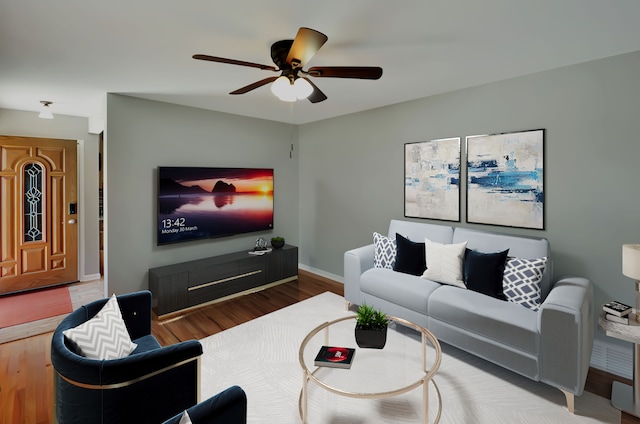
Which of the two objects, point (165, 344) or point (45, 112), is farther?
point (45, 112)

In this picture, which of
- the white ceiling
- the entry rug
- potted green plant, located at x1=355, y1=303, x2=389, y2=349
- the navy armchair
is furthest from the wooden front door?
potted green plant, located at x1=355, y1=303, x2=389, y2=349

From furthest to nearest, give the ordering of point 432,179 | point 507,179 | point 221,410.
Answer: point 432,179
point 507,179
point 221,410

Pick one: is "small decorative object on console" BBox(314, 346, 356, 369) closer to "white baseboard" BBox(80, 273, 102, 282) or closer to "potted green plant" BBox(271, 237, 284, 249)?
"potted green plant" BBox(271, 237, 284, 249)

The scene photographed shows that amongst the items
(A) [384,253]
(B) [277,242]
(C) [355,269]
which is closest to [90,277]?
(B) [277,242]

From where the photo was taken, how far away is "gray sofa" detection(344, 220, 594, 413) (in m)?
Result: 2.04

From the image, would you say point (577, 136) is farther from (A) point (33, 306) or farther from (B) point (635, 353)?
(A) point (33, 306)

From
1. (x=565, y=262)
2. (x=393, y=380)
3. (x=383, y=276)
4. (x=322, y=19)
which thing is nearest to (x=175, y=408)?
(x=393, y=380)

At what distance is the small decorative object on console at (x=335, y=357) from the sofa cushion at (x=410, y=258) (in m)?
1.33

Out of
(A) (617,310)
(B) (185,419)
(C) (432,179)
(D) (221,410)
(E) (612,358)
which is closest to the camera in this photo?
(B) (185,419)

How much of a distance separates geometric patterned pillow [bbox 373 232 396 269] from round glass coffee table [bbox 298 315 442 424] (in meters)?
0.97

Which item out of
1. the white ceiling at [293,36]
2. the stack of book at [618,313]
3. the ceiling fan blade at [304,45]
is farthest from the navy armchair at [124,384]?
the stack of book at [618,313]

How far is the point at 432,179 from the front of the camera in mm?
3592

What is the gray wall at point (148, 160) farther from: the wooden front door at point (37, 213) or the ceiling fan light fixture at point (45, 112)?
the wooden front door at point (37, 213)

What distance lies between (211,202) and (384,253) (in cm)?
233
